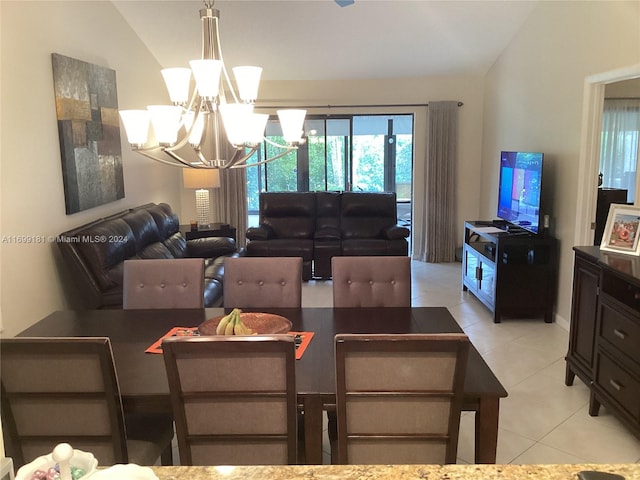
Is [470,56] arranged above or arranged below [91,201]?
above

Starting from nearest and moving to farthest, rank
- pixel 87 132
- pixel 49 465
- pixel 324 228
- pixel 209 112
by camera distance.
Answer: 1. pixel 49 465
2. pixel 209 112
3. pixel 87 132
4. pixel 324 228

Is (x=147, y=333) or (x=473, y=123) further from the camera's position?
(x=473, y=123)

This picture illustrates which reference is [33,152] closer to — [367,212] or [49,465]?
[49,465]

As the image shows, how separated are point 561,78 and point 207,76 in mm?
3449

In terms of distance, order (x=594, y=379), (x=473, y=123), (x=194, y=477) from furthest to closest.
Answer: (x=473, y=123), (x=594, y=379), (x=194, y=477)

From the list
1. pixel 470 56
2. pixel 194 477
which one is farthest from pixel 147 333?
pixel 470 56

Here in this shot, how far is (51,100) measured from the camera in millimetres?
3812

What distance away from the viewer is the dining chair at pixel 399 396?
1.65 metres

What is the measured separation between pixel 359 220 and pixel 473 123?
1997 millimetres

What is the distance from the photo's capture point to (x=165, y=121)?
7.55 ft

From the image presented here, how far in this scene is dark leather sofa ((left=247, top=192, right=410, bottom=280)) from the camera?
611cm

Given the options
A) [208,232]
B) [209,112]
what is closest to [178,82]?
[209,112]

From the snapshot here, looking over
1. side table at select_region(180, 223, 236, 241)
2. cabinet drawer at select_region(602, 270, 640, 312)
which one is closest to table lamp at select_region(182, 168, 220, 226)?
side table at select_region(180, 223, 236, 241)

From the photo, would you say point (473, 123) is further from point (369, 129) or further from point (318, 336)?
point (318, 336)
